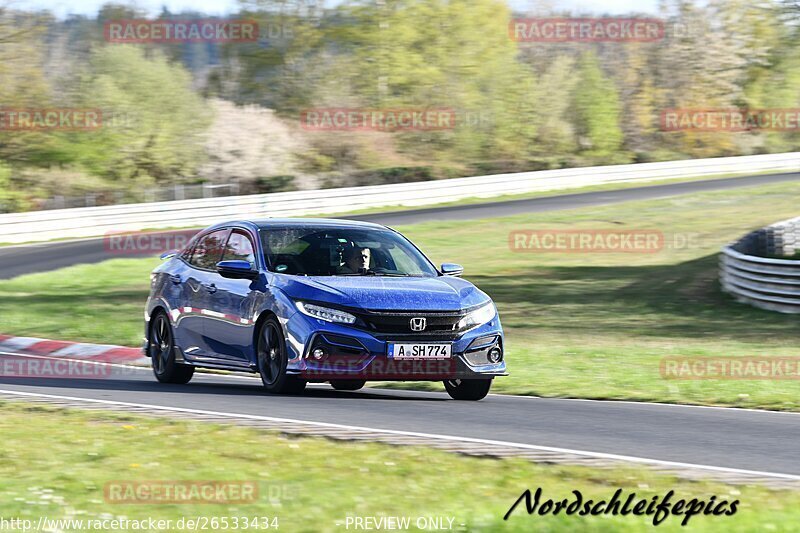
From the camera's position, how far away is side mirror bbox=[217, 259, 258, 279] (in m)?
11.3

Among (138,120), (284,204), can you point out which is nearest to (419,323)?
(284,204)

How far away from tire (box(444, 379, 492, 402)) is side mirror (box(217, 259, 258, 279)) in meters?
2.00

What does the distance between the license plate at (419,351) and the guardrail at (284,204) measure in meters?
26.9

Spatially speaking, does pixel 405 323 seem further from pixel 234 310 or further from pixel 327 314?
pixel 234 310

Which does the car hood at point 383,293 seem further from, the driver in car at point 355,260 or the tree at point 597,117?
the tree at point 597,117

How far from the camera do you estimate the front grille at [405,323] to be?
10.4m

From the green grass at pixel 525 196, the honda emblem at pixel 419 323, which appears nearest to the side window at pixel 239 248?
the honda emblem at pixel 419 323

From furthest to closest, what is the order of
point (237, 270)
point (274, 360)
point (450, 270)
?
point (450, 270)
point (237, 270)
point (274, 360)

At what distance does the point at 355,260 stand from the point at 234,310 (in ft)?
3.84

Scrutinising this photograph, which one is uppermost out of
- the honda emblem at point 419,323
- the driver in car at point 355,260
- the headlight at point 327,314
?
the driver in car at point 355,260

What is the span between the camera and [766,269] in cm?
2211

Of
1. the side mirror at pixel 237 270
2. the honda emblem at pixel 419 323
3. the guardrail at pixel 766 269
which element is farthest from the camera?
the guardrail at pixel 766 269

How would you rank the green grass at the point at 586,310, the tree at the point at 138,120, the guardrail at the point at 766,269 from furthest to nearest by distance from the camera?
the tree at the point at 138,120 → the guardrail at the point at 766,269 → the green grass at the point at 586,310

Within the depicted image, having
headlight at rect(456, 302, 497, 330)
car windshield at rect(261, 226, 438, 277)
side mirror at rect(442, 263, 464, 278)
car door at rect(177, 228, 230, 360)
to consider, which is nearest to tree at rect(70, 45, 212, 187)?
car door at rect(177, 228, 230, 360)
